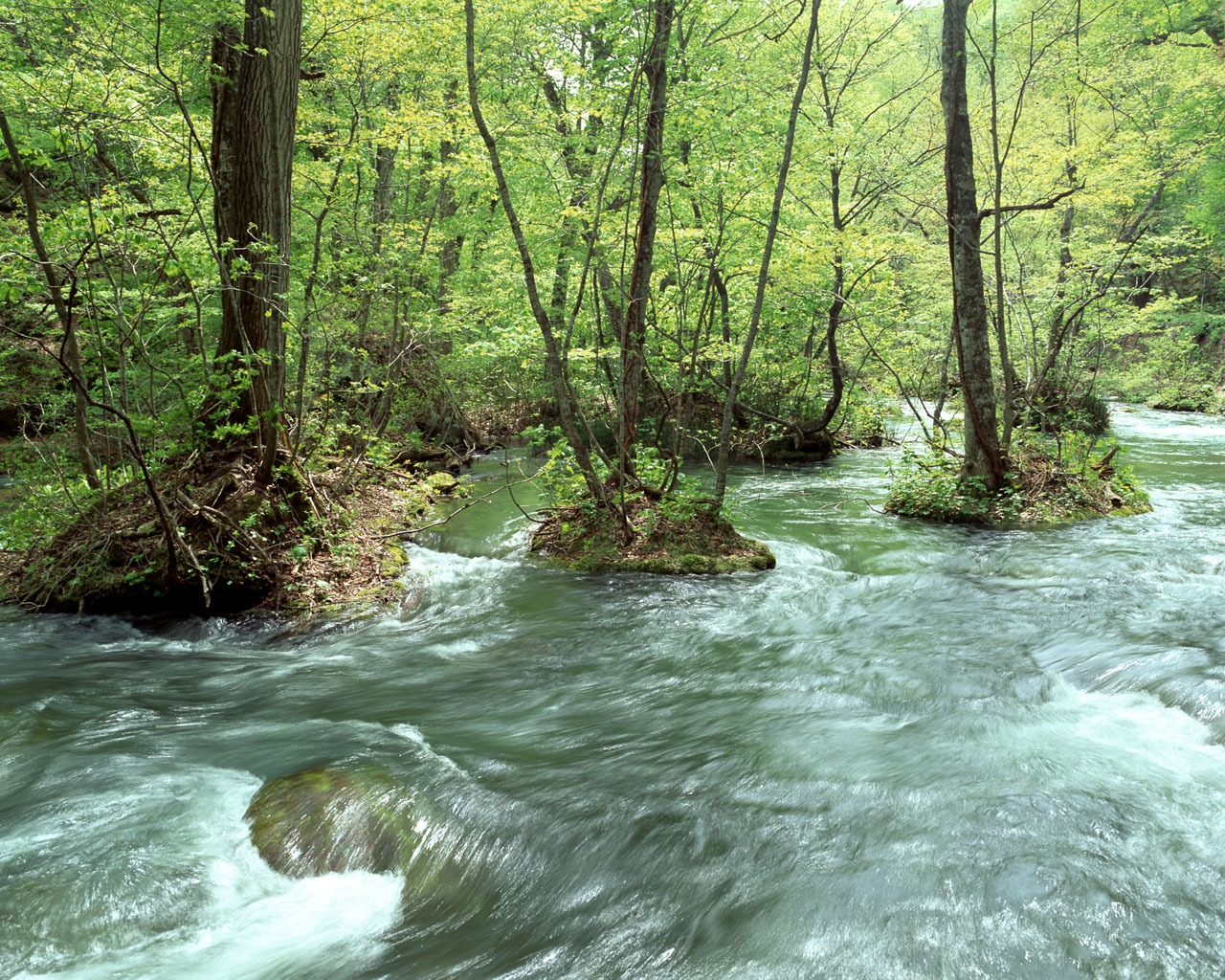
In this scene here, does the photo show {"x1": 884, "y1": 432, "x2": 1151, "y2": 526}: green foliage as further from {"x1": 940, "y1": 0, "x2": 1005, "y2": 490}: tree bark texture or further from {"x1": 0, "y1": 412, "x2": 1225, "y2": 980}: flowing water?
{"x1": 0, "y1": 412, "x2": 1225, "y2": 980}: flowing water

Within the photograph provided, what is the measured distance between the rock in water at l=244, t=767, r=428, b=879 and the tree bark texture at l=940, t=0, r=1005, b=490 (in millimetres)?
8823

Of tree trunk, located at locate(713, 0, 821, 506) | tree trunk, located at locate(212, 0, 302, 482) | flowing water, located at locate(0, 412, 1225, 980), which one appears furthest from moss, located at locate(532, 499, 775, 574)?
tree trunk, located at locate(212, 0, 302, 482)

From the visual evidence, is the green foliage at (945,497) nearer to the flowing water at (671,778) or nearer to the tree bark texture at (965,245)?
the tree bark texture at (965,245)

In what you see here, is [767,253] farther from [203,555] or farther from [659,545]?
[203,555]

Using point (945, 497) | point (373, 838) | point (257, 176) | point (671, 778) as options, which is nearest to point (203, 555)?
point (257, 176)

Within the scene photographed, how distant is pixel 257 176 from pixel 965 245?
27.6 ft

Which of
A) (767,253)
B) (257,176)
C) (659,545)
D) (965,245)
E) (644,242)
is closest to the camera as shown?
(257,176)

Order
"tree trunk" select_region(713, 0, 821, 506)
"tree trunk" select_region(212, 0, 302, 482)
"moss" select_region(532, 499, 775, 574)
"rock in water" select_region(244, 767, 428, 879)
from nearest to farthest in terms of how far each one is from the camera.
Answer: "rock in water" select_region(244, 767, 428, 879) < "tree trunk" select_region(212, 0, 302, 482) < "tree trunk" select_region(713, 0, 821, 506) < "moss" select_region(532, 499, 775, 574)

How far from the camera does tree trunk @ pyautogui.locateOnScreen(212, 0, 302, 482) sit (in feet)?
24.0

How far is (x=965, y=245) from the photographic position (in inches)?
390

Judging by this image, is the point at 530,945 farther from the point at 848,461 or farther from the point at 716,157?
the point at 848,461

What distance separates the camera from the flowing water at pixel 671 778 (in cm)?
284

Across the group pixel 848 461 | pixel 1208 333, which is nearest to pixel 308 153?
pixel 848 461

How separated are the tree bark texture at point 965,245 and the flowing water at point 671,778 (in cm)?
271
